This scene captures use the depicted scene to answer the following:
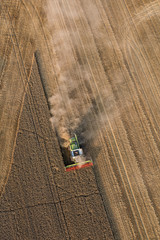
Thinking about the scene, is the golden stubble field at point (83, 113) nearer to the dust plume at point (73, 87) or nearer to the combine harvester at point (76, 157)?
the dust plume at point (73, 87)

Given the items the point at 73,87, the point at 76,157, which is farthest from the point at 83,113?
the point at 76,157

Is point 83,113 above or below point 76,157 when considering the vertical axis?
above

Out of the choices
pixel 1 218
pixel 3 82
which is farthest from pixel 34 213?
pixel 3 82

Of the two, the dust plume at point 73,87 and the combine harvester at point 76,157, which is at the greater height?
the dust plume at point 73,87

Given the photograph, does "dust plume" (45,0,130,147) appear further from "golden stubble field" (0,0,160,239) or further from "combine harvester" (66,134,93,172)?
"combine harvester" (66,134,93,172)

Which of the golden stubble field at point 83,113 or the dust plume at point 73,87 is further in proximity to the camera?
the dust plume at point 73,87

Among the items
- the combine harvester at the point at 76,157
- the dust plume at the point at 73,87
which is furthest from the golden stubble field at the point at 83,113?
the combine harvester at the point at 76,157

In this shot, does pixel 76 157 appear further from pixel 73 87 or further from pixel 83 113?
pixel 73 87
